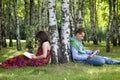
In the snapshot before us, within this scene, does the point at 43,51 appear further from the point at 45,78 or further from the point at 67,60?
the point at 45,78

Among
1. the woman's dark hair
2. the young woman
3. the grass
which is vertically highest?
the woman's dark hair

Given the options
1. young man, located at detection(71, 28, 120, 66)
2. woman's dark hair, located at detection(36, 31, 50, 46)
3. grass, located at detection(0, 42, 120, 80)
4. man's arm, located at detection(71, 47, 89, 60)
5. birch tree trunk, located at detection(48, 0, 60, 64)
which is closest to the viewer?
grass, located at detection(0, 42, 120, 80)

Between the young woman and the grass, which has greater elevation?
the young woman

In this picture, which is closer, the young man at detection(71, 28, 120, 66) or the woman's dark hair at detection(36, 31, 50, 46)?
the woman's dark hair at detection(36, 31, 50, 46)

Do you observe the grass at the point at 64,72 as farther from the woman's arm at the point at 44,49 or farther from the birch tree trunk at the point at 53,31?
the birch tree trunk at the point at 53,31

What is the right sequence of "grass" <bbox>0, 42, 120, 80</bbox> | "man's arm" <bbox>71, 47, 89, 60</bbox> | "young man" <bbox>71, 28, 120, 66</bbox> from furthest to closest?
1. "man's arm" <bbox>71, 47, 89, 60</bbox>
2. "young man" <bbox>71, 28, 120, 66</bbox>
3. "grass" <bbox>0, 42, 120, 80</bbox>

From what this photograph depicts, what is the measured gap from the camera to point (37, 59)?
13.7 meters

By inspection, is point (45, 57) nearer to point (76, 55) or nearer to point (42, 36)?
point (42, 36)

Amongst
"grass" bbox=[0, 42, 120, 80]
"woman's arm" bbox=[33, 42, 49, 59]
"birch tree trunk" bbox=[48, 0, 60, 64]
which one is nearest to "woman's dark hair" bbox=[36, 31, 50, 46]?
"woman's arm" bbox=[33, 42, 49, 59]

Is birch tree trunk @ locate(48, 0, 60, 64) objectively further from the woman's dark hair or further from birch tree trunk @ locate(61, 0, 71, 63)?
the woman's dark hair

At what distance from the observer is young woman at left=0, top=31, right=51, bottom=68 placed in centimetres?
1349

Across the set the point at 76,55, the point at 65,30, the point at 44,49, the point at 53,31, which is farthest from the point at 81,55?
the point at 44,49

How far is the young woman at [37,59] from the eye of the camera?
13492mm

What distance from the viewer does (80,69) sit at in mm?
12781
